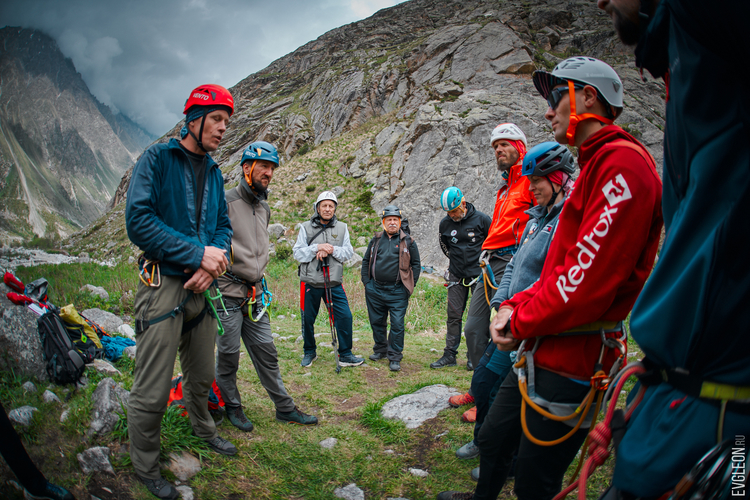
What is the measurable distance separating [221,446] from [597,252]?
3211mm

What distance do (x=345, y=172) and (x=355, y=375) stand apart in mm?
20209

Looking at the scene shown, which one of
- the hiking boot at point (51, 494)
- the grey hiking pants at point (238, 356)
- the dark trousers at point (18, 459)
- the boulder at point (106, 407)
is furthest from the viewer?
the grey hiking pants at point (238, 356)

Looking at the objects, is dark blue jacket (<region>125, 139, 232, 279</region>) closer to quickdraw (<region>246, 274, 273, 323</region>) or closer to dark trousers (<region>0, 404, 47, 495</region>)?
quickdraw (<region>246, 274, 273, 323</region>)

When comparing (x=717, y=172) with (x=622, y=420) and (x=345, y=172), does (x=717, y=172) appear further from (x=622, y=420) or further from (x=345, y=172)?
(x=345, y=172)

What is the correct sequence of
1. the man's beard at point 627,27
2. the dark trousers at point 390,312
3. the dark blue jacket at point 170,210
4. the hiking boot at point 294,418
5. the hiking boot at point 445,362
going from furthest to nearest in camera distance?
the dark trousers at point 390,312
the hiking boot at point 445,362
the hiking boot at point 294,418
the dark blue jacket at point 170,210
the man's beard at point 627,27

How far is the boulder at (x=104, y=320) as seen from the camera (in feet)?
18.7

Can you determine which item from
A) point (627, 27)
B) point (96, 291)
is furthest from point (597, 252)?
point (96, 291)

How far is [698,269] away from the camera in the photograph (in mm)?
862

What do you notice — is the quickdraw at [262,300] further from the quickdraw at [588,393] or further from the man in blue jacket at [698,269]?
the man in blue jacket at [698,269]

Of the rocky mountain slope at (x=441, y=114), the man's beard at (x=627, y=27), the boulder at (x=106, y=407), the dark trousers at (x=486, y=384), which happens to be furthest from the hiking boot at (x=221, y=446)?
the rocky mountain slope at (x=441, y=114)

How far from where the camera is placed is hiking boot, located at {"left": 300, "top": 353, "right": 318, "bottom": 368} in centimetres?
548

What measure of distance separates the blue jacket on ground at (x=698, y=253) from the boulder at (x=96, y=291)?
9.37 metres

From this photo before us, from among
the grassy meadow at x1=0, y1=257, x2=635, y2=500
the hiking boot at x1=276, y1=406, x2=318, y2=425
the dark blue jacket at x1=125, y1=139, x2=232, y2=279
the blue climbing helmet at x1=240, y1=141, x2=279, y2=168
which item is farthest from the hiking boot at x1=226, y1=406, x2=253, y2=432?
the blue climbing helmet at x1=240, y1=141, x2=279, y2=168

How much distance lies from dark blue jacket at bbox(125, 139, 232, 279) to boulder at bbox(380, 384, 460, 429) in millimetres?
2682
